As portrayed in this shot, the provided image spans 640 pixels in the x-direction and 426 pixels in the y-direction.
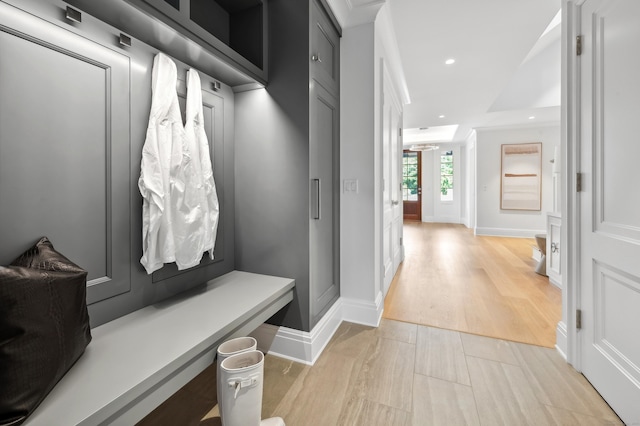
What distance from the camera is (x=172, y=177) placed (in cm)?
133

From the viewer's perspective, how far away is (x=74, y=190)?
1.09 meters

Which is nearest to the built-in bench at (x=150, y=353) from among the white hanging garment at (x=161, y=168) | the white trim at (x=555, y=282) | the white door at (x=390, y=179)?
the white hanging garment at (x=161, y=168)

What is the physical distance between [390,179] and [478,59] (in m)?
1.62

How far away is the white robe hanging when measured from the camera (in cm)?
127

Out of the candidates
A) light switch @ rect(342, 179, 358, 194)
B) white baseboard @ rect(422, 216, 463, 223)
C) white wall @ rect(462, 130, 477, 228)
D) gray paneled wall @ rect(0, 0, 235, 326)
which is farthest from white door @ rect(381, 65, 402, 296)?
white baseboard @ rect(422, 216, 463, 223)

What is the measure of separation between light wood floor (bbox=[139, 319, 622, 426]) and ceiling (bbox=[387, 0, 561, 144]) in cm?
257

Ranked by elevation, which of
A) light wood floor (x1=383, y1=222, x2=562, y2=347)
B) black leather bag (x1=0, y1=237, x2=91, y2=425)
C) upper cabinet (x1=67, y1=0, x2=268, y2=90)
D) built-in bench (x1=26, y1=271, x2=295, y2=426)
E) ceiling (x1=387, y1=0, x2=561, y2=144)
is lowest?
light wood floor (x1=383, y1=222, x2=562, y2=347)

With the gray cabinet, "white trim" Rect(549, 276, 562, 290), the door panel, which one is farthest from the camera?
the door panel

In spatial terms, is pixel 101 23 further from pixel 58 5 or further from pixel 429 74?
pixel 429 74

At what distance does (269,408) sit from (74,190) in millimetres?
1313

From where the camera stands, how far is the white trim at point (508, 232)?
620 centimetres

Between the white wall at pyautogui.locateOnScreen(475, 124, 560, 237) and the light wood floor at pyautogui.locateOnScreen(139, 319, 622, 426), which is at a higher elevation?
Result: the white wall at pyautogui.locateOnScreen(475, 124, 560, 237)

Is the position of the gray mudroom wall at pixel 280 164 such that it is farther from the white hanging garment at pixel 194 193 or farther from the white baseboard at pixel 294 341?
the white hanging garment at pixel 194 193

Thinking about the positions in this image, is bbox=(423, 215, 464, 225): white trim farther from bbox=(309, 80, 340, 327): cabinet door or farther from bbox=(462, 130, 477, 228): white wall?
bbox=(309, 80, 340, 327): cabinet door
